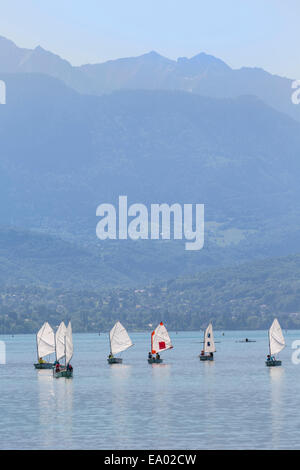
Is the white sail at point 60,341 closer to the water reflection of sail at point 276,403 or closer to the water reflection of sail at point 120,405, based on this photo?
the water reflection of sail at point 120,405

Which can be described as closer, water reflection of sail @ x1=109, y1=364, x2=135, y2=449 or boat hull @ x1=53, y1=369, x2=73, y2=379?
water reflection of sail @ x1=109, y1=364, x2=135, y2=449

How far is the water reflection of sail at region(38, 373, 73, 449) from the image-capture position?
315 feet

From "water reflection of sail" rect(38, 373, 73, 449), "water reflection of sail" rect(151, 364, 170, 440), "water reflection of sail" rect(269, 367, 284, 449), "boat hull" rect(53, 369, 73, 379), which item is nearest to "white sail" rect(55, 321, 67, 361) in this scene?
"water reflection of sail" rect(38, 373, 73, 449)

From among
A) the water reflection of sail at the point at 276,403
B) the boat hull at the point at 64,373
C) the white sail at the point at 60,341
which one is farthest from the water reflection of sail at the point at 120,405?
the water reflection of sail at the point at 276,403

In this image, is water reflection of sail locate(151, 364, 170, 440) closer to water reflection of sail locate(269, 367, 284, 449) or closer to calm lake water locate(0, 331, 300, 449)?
calm lake water locate(0, 331, 300, 449)

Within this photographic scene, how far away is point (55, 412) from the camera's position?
399 ft

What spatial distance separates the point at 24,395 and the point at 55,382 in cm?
2440

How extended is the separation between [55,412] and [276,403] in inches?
1098

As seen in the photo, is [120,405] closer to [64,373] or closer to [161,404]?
[161,404]

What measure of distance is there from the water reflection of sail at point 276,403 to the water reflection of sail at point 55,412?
18.8 metres

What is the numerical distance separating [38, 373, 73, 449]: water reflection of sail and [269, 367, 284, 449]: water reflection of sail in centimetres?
1881

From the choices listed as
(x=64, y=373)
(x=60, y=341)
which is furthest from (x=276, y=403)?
(x=60, y=341)
